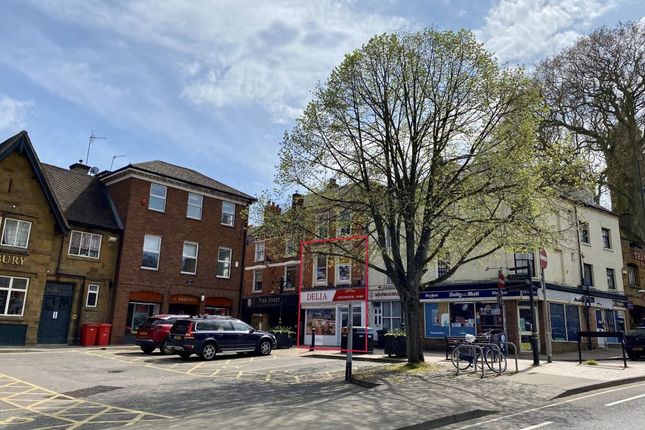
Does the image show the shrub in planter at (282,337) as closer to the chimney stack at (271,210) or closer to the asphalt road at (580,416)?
the chimney stack at (271,210)

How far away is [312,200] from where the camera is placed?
18375mm

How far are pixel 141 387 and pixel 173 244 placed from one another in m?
17.8

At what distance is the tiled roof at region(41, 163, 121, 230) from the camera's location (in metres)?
26.1

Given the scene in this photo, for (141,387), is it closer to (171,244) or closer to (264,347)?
(264,347)

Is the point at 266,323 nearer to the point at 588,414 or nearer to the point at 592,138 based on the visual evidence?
the point at 592,138

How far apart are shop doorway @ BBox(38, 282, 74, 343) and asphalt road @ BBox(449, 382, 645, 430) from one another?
22.5 meters

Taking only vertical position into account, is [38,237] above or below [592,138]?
below

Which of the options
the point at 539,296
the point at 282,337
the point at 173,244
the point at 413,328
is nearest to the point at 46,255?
the point at 173,244

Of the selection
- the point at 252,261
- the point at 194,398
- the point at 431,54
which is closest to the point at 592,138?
the point at 431,54

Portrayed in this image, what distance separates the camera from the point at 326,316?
34.5 metres

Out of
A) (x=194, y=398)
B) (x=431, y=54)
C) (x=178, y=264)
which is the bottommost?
(x=194, y=398)

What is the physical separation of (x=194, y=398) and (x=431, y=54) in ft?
41.5

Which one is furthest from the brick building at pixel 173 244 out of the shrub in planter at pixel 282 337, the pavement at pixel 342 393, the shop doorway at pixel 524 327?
the shop doorway at pixel 524 327

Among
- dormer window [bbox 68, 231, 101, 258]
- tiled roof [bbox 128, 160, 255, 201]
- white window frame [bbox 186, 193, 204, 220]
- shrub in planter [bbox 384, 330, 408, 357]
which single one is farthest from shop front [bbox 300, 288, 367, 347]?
dormer window [bbox 68, 231, 101, 258]
